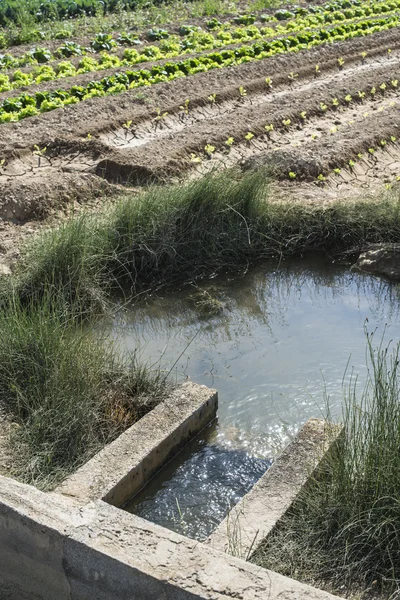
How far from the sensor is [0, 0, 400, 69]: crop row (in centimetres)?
1388

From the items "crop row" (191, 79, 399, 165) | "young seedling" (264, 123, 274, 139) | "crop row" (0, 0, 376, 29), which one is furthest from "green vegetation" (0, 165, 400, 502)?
"crop row" (0, 0, 376, 29)

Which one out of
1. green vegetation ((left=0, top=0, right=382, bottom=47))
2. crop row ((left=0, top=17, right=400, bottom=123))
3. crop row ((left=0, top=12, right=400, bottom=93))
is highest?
green vegetation ((left=0, top=0, right=382, bottom=47))

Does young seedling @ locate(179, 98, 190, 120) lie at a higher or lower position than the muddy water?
higher

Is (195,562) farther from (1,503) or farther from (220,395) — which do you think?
(220,395)

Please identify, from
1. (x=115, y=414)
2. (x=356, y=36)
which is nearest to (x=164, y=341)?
(x=115, y=414)

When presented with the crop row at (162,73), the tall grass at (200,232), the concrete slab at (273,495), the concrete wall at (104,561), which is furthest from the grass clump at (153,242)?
the crop row at (162,73)

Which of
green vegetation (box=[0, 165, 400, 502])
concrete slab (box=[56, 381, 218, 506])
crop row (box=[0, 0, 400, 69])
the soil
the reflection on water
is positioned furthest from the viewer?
crop row (box=[0, 0, 400, 69])

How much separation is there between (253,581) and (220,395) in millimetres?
2647

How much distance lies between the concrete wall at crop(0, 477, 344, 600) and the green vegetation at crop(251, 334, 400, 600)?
1.66 feet

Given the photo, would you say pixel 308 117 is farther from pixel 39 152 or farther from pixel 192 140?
pixel 39 152

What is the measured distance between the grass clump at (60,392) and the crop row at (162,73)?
19.0 ft

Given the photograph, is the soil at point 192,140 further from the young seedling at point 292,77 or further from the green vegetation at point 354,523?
the green vegetation at point 354,523

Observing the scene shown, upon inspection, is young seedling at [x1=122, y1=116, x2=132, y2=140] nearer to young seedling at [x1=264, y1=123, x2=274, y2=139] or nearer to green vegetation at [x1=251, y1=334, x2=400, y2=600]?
young seedling at [x1=264, y1=123, x2=274, y2=139]

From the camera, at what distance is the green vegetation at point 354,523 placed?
400 cm
